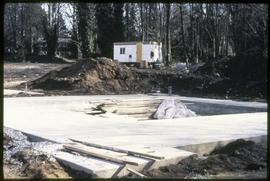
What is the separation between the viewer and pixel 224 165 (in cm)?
827

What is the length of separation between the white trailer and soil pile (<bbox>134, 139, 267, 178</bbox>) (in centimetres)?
3872

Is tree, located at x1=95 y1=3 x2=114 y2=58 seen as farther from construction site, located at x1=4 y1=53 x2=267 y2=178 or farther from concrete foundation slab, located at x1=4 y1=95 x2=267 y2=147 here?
concrete foundation slab, located at x1=4 y1=95 x2=267 y2=147

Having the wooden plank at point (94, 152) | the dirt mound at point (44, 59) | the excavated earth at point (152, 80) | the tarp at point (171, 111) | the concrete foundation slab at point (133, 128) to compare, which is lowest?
the tarp at point (171, 111)

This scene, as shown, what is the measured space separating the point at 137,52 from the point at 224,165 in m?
40.8

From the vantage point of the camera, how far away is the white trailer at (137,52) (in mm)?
48469

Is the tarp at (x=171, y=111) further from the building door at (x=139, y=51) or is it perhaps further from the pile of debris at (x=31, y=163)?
the building door at (x=139, y=51)

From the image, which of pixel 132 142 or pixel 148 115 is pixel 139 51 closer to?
pixel 148 115

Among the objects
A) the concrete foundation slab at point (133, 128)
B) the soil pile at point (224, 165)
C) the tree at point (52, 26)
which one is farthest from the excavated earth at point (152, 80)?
the tree at point (52, 26)

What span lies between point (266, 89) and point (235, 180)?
1651cm

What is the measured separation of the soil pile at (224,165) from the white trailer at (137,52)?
127 feet

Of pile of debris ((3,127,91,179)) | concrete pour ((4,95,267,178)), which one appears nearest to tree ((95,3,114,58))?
concrete pour ((4,95,267,178))

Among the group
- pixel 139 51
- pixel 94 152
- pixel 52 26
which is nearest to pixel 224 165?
pixel 94 152

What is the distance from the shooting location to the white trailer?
1908 inches

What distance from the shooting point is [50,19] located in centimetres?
6469
